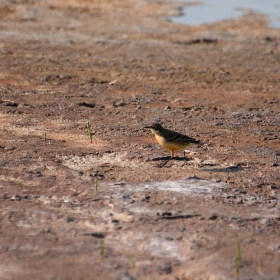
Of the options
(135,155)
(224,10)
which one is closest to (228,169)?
(135,155)

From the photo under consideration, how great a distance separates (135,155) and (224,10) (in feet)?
42.8

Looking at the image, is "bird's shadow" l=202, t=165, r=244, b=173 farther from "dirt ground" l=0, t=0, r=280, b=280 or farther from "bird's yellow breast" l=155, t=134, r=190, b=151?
"bird's yellow breast" l=155, t=134, r=190, b=151

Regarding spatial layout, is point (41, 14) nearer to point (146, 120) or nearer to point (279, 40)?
point (279, 40)

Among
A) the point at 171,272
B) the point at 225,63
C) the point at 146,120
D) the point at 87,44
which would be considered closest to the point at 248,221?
the point at 171,272

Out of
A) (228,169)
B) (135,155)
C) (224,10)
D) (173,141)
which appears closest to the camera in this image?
(228,169)

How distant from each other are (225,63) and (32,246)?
953 cm

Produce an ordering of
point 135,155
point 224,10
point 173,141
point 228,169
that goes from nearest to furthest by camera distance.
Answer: point 228,169 → point 173,141 → point 135,155 → point 224,10

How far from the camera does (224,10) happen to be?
2136 centimetres

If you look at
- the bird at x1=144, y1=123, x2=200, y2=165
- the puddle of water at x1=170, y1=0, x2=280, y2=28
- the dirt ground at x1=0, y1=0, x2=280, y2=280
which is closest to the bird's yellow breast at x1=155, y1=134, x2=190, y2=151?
the bird at x1=144, y1=123, x2=200, y2=165

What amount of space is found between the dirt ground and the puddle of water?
1.77m

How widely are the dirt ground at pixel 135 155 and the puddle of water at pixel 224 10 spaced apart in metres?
1.77

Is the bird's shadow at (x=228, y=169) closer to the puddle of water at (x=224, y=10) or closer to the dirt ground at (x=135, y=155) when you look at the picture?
the dirt ground at (x=135, y=155)

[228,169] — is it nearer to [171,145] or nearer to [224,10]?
[171,145]

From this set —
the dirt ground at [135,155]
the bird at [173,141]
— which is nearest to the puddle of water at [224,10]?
the dirt ground at [135,155]
